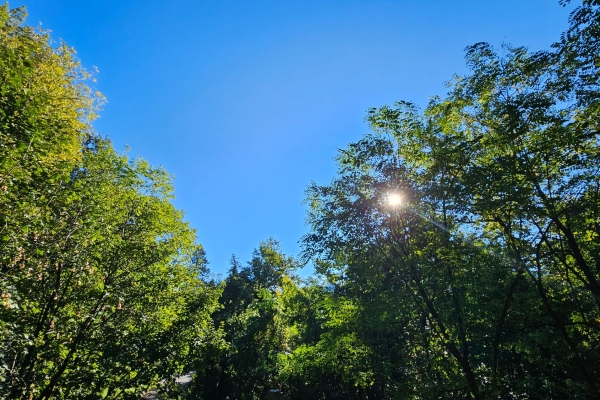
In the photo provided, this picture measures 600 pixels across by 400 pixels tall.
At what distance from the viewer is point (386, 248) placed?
29.8ft

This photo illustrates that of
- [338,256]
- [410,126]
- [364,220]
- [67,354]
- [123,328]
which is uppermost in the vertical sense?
[410,126]

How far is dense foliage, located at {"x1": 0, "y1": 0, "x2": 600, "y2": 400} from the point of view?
5.79 meters

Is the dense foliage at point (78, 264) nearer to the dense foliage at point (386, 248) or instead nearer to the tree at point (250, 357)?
the dense foliage at point (386, 248)

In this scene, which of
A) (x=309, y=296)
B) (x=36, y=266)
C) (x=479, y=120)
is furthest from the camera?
(x=309, y=296)

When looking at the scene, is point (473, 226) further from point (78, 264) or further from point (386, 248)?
point (78, 264)

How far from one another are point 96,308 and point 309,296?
1150 centimetres

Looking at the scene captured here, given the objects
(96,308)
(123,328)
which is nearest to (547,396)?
(123,328)

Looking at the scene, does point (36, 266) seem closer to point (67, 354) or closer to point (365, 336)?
point (67, 354)

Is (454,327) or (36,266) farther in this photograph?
(454,327)

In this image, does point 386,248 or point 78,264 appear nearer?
point 78,264

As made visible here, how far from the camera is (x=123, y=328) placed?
7359 mm

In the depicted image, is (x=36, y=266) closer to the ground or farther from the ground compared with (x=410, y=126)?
closer to the ground

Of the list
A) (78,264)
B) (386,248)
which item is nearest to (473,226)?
(386,248)

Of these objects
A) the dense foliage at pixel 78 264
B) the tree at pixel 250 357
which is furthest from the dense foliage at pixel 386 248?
the tree at pixel 250 357
